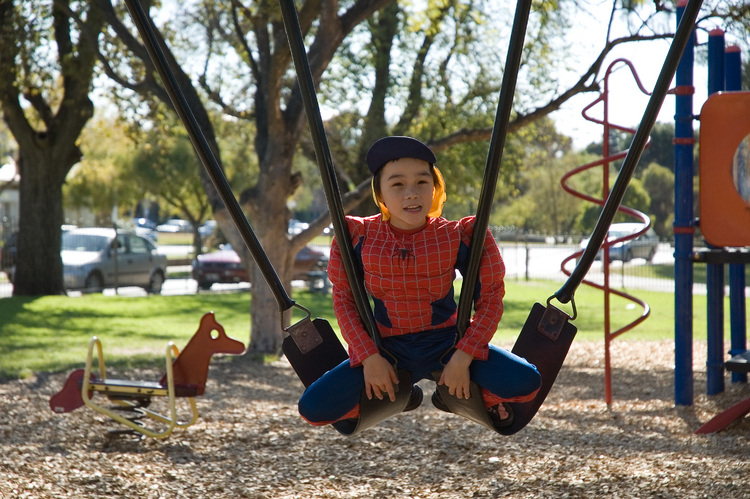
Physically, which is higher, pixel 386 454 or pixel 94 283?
pixel 94 283

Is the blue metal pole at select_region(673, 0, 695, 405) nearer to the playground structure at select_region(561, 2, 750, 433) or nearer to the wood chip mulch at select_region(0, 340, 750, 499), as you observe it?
the playground structure at select_region(561, 2, 750, 433)

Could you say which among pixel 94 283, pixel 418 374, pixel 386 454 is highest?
pixel 418 374

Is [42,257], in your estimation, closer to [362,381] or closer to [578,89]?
[578,89]

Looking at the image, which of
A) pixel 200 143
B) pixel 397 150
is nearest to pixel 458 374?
pixel 397 150

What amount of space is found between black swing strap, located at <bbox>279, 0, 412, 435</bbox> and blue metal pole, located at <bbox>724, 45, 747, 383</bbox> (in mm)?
4777

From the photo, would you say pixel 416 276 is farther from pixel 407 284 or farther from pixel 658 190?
pixel 658 190

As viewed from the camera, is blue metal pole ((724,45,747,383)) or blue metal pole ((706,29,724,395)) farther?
blue metal pole ((724,45,747,383))

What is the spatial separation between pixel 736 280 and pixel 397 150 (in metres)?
4.80

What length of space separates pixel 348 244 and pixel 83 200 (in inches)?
1358

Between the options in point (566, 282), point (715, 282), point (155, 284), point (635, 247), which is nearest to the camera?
point (566, 282)

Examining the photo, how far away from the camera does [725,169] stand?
5645mm

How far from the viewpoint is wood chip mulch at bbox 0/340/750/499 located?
167 inches

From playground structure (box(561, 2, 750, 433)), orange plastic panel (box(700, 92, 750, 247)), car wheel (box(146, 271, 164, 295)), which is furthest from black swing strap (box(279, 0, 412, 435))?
car wheel (box(146, 271, 164, 295))

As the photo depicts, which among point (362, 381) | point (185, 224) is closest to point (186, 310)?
point (362, 381)
